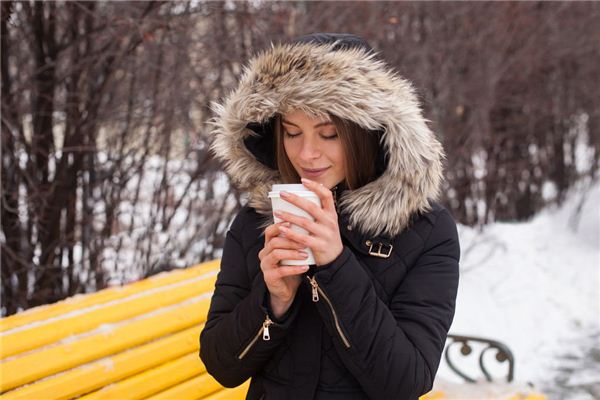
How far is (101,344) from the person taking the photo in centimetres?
251

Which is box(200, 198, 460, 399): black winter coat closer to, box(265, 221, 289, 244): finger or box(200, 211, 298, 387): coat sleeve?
box(200, 211, 298, 387): coat sleeve

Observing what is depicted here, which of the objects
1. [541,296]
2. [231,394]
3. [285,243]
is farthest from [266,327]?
[541,296]

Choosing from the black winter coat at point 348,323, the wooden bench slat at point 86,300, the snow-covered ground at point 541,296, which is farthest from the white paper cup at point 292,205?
the snow-covered ground at point 541,296

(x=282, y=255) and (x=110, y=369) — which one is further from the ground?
(x=282, y=255)

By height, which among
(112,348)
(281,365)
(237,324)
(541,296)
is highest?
(237,324)

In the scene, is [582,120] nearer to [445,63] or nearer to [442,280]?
[445,63]

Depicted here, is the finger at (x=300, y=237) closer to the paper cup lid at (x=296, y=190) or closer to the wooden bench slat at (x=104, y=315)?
the paper cup lid at (x=296, y=190)

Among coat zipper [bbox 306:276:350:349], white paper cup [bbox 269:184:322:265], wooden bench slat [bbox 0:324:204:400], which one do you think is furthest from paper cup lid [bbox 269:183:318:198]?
wooden bench slat [bbox 0:324:204:400]

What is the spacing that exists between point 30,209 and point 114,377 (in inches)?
69.3

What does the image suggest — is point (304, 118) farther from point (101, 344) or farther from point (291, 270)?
point (101, 344)

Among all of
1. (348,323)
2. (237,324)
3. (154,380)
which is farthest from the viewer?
(154,380)

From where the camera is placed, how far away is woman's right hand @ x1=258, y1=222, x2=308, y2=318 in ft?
5.17

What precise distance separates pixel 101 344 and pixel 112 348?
43 mm

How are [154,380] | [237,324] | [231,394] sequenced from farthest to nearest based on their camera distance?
[231,394]
[154,380]
[237,324]
